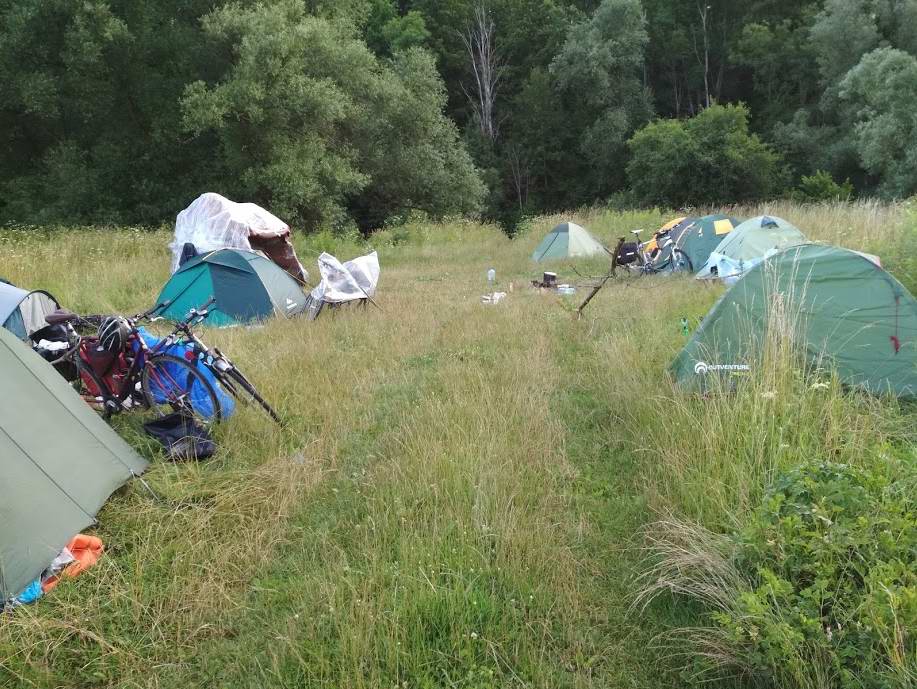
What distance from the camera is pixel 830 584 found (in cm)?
216

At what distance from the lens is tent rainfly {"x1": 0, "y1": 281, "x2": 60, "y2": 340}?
599cm

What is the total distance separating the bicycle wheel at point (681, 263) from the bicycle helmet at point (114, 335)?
8.97 metres

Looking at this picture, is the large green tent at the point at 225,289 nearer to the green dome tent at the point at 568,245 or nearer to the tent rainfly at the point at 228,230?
the tent rainfly at the point at 228,230

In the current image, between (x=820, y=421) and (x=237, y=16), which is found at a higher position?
(x=237, y=16)

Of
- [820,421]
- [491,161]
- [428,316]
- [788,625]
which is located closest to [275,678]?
[788,625]

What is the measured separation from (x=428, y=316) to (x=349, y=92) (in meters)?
14.6

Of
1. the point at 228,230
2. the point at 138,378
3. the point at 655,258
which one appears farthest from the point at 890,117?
the point at 138,378

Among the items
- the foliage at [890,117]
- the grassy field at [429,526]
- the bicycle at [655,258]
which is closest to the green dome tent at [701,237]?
the bicycle at [655,258]

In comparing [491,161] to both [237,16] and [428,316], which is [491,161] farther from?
[428,316]

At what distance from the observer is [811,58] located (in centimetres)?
2950

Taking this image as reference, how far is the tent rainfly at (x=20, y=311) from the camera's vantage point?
599 cm

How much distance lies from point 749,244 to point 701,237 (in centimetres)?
167

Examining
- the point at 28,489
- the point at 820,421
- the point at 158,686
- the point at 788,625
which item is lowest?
the point at 820,421

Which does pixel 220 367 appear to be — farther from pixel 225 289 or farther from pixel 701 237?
pixel 701 237
